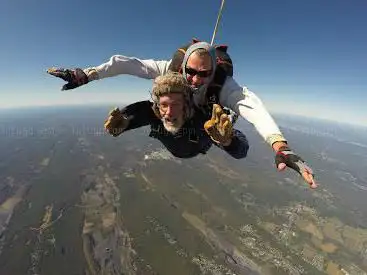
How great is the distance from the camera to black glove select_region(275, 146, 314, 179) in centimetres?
212

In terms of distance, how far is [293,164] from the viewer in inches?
85.6

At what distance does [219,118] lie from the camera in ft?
8.29

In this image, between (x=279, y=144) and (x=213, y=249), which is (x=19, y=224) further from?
(x=279, y=144)

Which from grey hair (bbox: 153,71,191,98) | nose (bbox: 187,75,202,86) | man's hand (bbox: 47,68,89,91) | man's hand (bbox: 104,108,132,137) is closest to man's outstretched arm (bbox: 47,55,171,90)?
man's hand (bbox: 47,68,89,91)

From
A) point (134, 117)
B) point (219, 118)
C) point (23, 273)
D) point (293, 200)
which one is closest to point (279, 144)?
point (219, 118)

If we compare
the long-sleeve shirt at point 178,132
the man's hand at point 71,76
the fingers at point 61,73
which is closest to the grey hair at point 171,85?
the long-sleeve shirt at point 178,132

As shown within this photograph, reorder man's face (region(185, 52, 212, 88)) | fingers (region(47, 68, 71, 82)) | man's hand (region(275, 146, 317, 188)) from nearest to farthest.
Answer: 1. man's hand (region(275, 146, 317, 188))
2. man's face (region(185, 52, 212, 88))
3. fingers (region(47, 68, 71, 82))

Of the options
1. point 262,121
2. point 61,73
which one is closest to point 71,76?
point 61,73

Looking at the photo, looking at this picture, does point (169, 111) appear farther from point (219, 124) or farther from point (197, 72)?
point (219, 124)

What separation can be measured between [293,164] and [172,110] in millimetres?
1529

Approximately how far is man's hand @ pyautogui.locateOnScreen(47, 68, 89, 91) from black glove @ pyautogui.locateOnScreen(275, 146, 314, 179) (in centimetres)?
249

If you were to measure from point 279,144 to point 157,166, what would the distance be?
426 ft

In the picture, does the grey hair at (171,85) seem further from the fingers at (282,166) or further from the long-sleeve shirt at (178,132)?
the fingers at (282,166)

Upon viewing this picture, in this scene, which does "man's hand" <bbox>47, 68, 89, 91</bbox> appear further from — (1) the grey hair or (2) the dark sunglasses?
(2) the dark sunglasses
